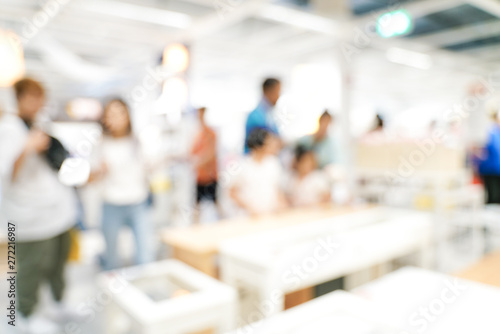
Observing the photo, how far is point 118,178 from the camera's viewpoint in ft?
7.95

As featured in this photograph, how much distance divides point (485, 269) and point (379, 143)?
2.37 metres

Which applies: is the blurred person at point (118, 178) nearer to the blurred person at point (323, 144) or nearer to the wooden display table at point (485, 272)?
the blurred person at point (323, 144)

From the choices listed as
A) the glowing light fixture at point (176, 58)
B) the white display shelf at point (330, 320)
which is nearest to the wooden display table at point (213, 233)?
the white display shelf at point (330, 320)

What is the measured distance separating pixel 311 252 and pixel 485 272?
735 mm

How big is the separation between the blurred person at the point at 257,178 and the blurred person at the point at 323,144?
2.32ft

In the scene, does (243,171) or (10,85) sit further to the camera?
(243,171)

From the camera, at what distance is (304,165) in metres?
3.04

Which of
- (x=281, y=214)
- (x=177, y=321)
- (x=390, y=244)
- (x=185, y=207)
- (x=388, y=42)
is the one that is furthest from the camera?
(x=388, y=42)

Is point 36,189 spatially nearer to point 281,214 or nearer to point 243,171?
point 243,171

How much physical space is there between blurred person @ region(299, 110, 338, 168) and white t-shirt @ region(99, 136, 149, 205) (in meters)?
1.52

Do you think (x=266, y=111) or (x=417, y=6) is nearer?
(x=266, y=111)

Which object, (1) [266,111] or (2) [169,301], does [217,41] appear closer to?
(1) [266,111]

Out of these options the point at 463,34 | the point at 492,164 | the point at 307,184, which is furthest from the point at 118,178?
the point at 463,34

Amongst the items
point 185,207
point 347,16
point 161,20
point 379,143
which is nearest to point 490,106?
point 379,143
